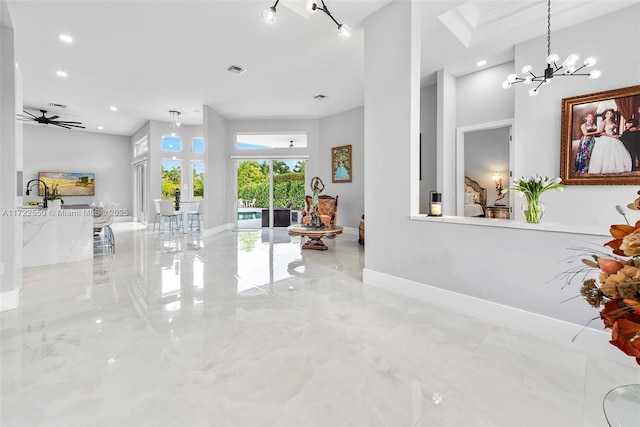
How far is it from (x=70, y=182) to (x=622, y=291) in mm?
13349

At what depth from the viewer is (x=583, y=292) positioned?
2.26ft

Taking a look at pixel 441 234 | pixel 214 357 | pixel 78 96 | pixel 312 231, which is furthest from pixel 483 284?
pixel 78 96

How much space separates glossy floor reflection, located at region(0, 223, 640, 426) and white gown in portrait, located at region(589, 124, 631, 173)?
2839mm

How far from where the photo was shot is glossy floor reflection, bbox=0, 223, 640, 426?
1.48m

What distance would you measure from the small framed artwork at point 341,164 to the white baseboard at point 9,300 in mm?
6484

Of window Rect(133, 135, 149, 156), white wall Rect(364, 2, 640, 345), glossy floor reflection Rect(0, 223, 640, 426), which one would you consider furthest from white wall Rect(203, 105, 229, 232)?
white wall Rect(364, 2, 640, 345)

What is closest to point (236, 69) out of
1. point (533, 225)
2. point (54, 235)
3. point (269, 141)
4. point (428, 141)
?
point (269, 141)

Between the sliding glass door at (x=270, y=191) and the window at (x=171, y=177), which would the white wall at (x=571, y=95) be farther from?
the window at (x=171, y=177)

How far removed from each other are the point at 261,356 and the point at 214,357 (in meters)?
0.32

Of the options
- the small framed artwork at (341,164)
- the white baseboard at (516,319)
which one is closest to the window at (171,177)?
the small framed artwork at (341,164)

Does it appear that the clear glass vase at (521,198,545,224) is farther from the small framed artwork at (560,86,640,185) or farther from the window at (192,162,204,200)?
the window at (192,162,204,200)

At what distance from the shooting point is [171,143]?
956 cm

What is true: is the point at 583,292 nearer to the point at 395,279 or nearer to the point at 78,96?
the point at 395,279

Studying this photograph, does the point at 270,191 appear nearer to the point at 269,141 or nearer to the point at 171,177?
the point at 269,141
